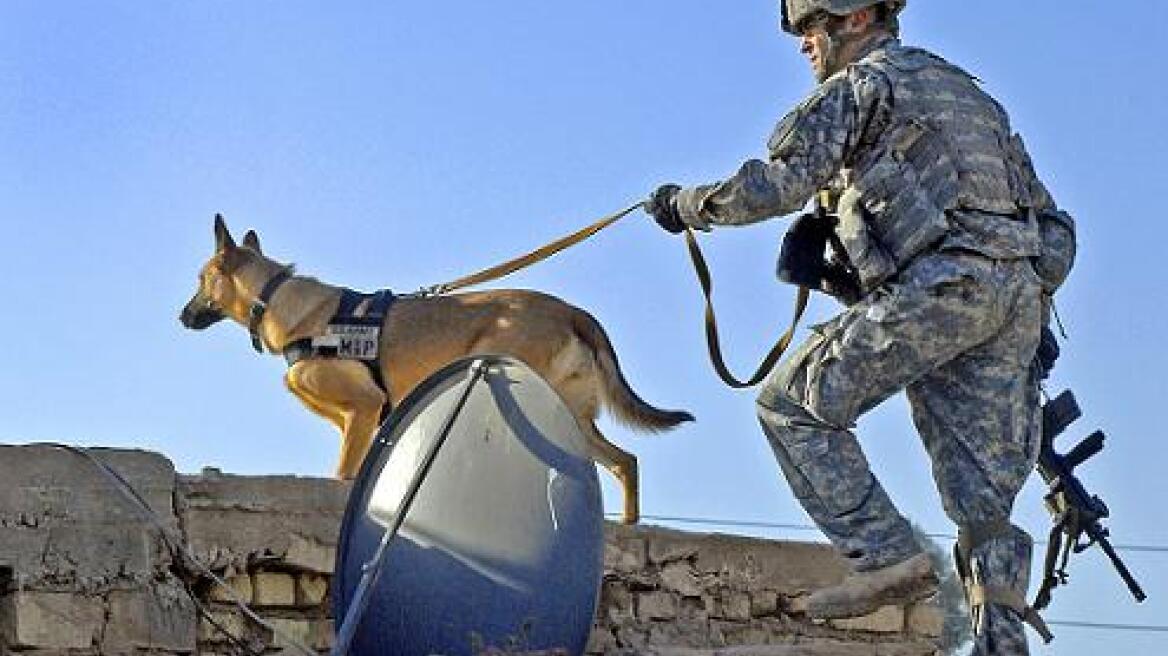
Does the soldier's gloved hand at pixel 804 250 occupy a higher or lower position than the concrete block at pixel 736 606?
higher

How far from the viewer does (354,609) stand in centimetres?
633

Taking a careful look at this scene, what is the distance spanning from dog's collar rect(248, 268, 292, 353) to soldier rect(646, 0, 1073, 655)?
20.4 ft

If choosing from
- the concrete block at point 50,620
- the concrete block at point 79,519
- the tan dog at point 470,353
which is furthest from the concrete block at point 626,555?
the tan dog at point 470,353

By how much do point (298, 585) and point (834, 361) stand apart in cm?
200

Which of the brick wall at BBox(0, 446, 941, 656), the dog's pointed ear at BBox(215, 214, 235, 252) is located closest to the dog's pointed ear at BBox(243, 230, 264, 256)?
the dog's pointed ear at BBox(215, 214, 235, 252)

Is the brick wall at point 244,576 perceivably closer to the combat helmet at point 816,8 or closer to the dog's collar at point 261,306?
the combat helmet at point 816,8

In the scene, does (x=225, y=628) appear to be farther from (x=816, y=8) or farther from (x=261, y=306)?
(x=261, y=306)

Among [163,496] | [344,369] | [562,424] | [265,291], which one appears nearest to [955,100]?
[562,424]

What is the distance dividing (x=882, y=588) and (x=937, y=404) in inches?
21.7

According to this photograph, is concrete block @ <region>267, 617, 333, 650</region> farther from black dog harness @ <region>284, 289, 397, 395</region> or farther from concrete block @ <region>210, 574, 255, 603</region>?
black dog harness @ <region>284, 289, 397, 395</region>

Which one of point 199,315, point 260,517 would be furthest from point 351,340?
point 260,517

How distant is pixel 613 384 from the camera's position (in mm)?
12109

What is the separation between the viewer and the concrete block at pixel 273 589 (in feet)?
25.0

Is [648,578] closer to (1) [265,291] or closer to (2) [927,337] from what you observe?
(2) [927,337]
